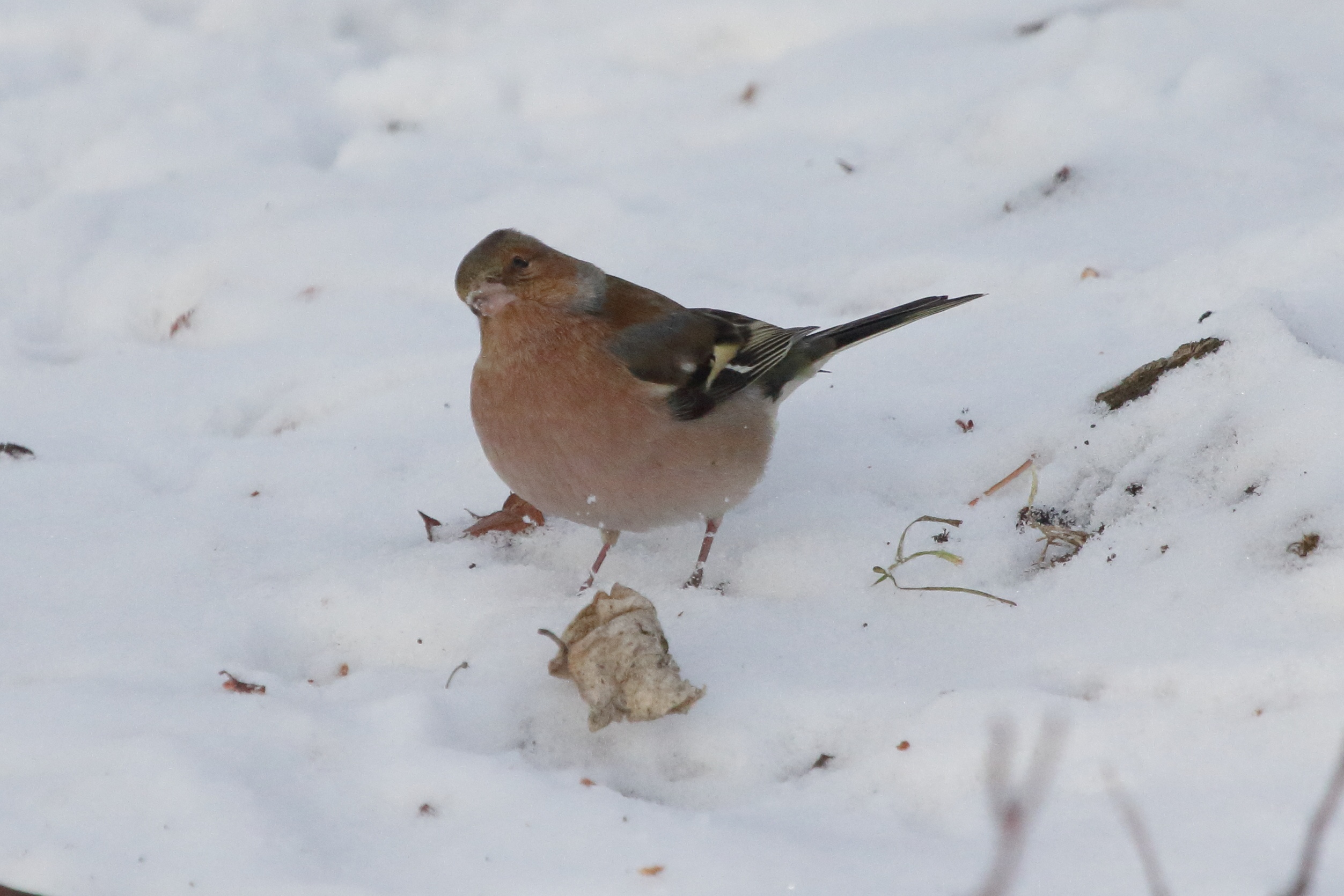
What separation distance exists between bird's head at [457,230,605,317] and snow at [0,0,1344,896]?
26.8 inches

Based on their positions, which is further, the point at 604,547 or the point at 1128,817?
the point at 604,547

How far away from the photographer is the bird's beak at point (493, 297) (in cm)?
362

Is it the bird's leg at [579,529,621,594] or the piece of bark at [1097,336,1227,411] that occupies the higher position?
the piece of bark at [1097,336,1227,411]

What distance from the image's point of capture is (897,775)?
2.47 metres

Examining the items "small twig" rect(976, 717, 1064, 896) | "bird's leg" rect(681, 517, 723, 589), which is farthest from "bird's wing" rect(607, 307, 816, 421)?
"small twig" rect(976, 717, 1064, 896)

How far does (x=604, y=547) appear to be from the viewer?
363cm

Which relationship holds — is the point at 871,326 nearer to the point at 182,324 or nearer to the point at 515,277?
the point at 515,277

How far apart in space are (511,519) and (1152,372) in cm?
191

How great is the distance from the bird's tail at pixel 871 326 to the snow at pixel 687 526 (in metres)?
0.30

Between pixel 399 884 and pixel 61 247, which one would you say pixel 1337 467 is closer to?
pixel 399 884

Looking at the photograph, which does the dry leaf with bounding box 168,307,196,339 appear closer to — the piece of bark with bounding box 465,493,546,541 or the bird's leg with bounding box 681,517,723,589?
the piece of bark with bounding box 465,493,546,541

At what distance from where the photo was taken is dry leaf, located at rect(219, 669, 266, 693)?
287 cm

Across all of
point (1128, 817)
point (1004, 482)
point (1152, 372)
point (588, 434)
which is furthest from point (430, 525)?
point (1128, 817)

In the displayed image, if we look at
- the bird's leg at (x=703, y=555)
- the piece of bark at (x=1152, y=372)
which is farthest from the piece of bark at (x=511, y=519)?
the piece of bark at (x=1152, y=372)
